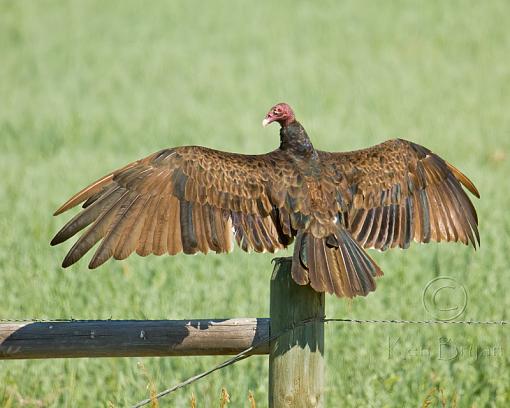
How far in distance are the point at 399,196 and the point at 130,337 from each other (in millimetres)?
1610

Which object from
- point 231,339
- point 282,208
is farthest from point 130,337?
point 282,208

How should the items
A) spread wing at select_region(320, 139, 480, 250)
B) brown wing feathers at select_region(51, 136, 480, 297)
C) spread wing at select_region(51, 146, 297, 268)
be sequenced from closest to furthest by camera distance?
brown wing feathers at select_region(51, 136, 480, 297)
spread wing at select_region(51, 146, 297, 268)
spread wing at select_region(320, 139, 480, 250)

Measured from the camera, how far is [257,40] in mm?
17141

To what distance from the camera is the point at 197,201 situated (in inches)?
166

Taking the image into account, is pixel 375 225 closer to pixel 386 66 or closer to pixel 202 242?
pixel 202 242

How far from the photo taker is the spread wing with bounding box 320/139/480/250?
4.45 metres

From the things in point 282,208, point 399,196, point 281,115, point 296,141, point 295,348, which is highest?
point 281,115

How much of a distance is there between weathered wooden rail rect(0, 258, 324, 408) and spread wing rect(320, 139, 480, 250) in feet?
3.00

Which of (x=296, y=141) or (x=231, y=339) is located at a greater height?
(x=296, y=141)

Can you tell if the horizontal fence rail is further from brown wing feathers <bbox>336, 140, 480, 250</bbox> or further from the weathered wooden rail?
brown wing feathers <bbox>336, 140, 480, 250</bbox>

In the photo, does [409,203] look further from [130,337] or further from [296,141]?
[130,337]

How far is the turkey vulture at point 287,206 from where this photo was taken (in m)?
3.86

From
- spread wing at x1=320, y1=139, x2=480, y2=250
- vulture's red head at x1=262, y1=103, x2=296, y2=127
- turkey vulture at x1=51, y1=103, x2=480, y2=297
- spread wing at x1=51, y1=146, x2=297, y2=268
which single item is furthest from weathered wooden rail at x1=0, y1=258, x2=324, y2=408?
vulture's red head at x1=262, y1=103, x2=296, y2=127

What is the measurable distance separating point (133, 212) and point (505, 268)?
146 inches
